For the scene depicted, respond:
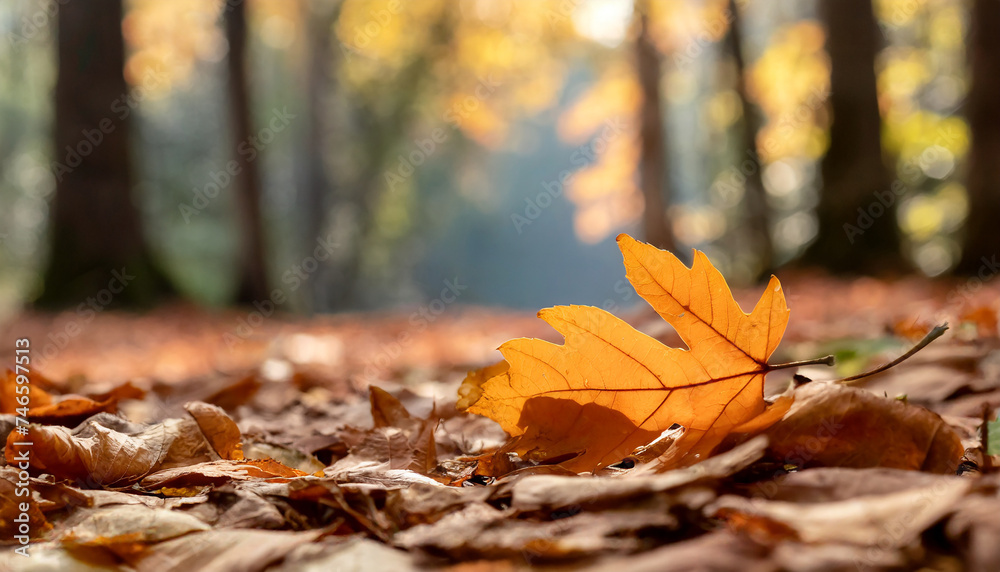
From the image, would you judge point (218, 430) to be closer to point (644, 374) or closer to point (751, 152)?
point (644, 374)

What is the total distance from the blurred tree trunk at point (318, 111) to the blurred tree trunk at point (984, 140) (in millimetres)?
14571

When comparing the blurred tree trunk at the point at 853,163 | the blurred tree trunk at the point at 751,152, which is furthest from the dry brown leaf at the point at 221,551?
the blurred tree trunk at the point at 751,152

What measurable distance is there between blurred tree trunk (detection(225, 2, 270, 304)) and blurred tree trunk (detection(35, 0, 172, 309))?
195cm

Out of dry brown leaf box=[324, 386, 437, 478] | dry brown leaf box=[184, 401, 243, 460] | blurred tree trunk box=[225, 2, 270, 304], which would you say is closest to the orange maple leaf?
dry brown leaf box=[324, 386, 437, 478]

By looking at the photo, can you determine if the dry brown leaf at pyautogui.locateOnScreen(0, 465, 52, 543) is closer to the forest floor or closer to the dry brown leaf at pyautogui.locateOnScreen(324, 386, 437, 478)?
the forest floor

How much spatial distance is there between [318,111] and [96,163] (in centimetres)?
1113

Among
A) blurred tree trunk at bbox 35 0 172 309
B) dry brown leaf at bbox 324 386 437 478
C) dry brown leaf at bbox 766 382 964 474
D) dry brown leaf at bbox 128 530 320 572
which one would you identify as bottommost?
dry brown leaf at bbox 324 386 437 478

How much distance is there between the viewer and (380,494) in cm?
80

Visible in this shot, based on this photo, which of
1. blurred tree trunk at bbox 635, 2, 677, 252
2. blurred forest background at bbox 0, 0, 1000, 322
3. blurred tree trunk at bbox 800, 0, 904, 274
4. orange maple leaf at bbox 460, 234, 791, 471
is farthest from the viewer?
blurred tree trunk at bbox 635, 2, 677, 252

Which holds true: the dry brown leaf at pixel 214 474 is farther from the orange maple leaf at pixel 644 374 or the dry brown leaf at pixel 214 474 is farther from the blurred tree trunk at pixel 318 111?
the blurred tree trunk at pixel 318 111

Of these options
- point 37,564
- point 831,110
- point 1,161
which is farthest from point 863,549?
point 1,161

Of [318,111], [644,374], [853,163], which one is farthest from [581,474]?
[318,111]

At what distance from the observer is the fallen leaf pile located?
586 mm

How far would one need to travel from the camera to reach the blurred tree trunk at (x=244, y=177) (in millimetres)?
9398
